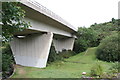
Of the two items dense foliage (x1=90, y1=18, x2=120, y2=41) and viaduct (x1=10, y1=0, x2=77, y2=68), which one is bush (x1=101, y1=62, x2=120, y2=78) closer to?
viaduct (x1=10, y1=0, x2=77, y2=68)

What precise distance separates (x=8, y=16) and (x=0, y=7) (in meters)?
0.35

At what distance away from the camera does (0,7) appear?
410 centimetres

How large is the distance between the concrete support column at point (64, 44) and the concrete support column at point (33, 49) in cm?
1560

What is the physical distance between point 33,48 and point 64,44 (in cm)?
1989

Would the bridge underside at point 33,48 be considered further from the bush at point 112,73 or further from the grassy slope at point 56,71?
the bush at point 112,73

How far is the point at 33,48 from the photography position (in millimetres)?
16922

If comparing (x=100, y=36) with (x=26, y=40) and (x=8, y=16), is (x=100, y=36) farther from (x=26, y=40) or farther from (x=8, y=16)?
(x=8, y=16)

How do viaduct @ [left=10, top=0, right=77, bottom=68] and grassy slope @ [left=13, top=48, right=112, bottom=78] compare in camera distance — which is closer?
grassy slope @ [left=13, top=48, right=112, bottom=78]

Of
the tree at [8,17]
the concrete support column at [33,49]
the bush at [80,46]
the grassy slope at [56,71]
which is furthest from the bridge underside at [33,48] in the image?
the bush at [80,46]

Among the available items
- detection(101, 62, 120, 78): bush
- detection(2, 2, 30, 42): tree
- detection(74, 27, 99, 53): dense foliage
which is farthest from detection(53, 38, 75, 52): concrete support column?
detection(2, 2, 30, 42): tree

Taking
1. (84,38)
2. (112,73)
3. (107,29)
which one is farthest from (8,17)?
(107,29)

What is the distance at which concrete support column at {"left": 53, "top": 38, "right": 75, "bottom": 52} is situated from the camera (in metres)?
33.9

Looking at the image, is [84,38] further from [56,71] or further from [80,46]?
[56,71]

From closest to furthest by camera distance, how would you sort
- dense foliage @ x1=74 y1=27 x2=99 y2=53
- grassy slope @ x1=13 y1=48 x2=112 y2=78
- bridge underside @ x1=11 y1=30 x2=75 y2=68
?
grassy slope @ x1=13 y1=48 x2=112 y2=78, bridge underside @ x1=11 y1=30 x2=75 y2=68, dense foliage @ x1=74 y1=27 x2=99 y2=53
